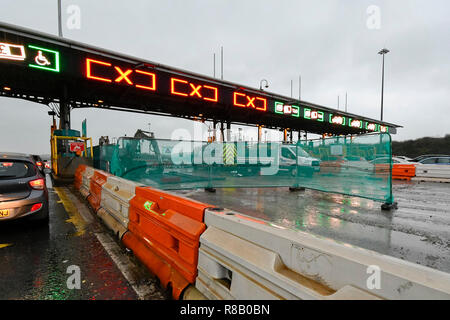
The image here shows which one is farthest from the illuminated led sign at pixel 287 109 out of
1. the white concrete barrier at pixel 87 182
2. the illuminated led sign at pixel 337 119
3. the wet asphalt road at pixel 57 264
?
the wet asphalt road at pixel 57 264

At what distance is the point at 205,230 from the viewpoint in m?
2.20

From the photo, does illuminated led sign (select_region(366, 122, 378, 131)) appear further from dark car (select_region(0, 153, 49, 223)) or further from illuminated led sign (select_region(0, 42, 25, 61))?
illuminated led sign (select_region(0, 42, 25, 61))

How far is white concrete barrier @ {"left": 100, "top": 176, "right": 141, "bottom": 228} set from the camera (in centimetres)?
377

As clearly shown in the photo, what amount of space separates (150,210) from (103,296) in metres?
1.06

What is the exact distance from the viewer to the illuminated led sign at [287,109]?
17734 millimetres

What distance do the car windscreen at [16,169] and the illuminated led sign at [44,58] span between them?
719 cm

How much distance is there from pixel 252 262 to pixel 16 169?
528 centimetres

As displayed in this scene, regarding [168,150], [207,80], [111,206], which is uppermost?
[207,80]

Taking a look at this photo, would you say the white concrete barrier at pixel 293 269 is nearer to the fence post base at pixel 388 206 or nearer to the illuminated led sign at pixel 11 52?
the fence post base at pixel 388 206

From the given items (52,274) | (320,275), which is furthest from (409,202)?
(52,274)

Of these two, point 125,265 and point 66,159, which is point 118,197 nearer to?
point 125,265

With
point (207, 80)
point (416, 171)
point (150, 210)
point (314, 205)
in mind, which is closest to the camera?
point (150, 210)

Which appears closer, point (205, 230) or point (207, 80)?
point (205, 230)
